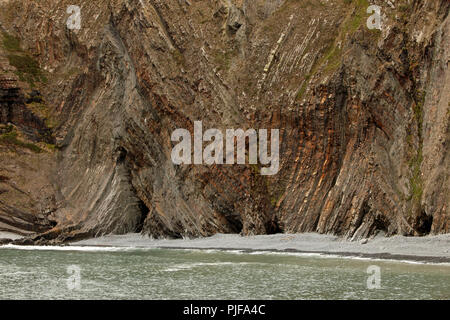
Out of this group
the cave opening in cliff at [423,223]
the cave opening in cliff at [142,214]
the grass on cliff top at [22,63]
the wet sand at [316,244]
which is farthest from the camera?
the grass on cliff top at [22,63]

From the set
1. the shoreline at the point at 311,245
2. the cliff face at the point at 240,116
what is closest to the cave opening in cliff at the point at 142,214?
the cliff face at the point at 240,116

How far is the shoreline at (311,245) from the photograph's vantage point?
29500 mm

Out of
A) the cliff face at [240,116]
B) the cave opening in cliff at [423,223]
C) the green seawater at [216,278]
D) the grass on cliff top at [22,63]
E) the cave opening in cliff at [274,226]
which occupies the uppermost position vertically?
the grass on cliff top at [22,63]

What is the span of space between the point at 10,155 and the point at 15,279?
29.7 meters

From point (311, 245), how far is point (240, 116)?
Result: 12912 millimetres

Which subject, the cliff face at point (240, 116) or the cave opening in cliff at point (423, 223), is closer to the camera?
the cave opening in cliff at point (423, 223)

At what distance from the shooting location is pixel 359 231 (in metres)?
35.6

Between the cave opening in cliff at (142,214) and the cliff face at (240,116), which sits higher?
the cliff face at (240,116)

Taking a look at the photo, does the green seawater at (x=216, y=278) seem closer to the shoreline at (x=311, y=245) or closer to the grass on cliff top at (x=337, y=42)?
the shoreline at (x=311, y=245)

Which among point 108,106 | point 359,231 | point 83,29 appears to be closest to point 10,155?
point 108,106

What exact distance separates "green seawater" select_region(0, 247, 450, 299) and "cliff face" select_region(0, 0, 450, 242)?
6358 mm

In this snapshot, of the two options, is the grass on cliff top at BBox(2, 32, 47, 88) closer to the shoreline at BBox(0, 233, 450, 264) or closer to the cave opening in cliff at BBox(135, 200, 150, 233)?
the cave opening in cliff at BBox(135, 200, 150, 233)

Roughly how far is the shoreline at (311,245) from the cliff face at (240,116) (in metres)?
0.94
